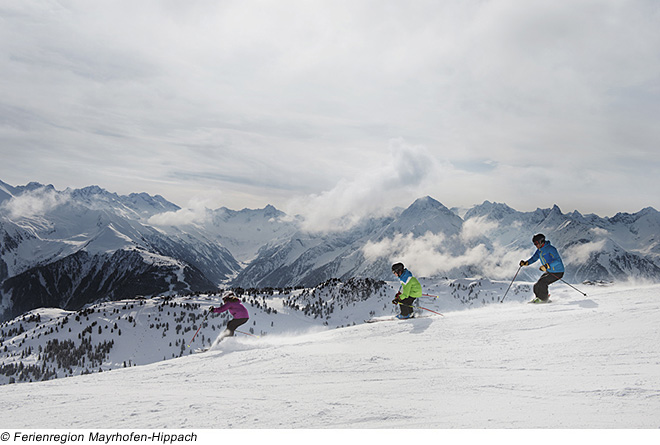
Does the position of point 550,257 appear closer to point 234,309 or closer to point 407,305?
point 407,305

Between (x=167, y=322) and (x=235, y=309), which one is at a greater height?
(x=235, y=309)

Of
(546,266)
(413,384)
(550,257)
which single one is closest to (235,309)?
(413,384)

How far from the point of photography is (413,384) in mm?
6680

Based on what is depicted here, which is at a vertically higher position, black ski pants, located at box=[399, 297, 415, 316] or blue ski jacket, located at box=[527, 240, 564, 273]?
blue ski jacket, located at box=[527, 240, 564, 273]

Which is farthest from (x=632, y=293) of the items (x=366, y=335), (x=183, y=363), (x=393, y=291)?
(x=393, y=291)

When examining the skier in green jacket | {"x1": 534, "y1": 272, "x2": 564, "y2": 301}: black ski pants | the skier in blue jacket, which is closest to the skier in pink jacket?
the skier in green jacket

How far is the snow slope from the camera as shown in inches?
203

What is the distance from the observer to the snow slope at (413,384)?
5168 mm

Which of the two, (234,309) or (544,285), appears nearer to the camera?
(544,285)

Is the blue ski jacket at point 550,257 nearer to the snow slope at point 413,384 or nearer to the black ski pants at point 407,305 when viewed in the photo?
the snow slope at point 413,384

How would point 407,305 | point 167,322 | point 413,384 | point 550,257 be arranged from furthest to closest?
point 167,322, point 407,305, point 550,257, point 413,384

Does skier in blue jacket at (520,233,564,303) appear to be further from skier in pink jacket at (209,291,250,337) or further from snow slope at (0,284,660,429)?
skier in pink jacket at (209,291,250,337)
